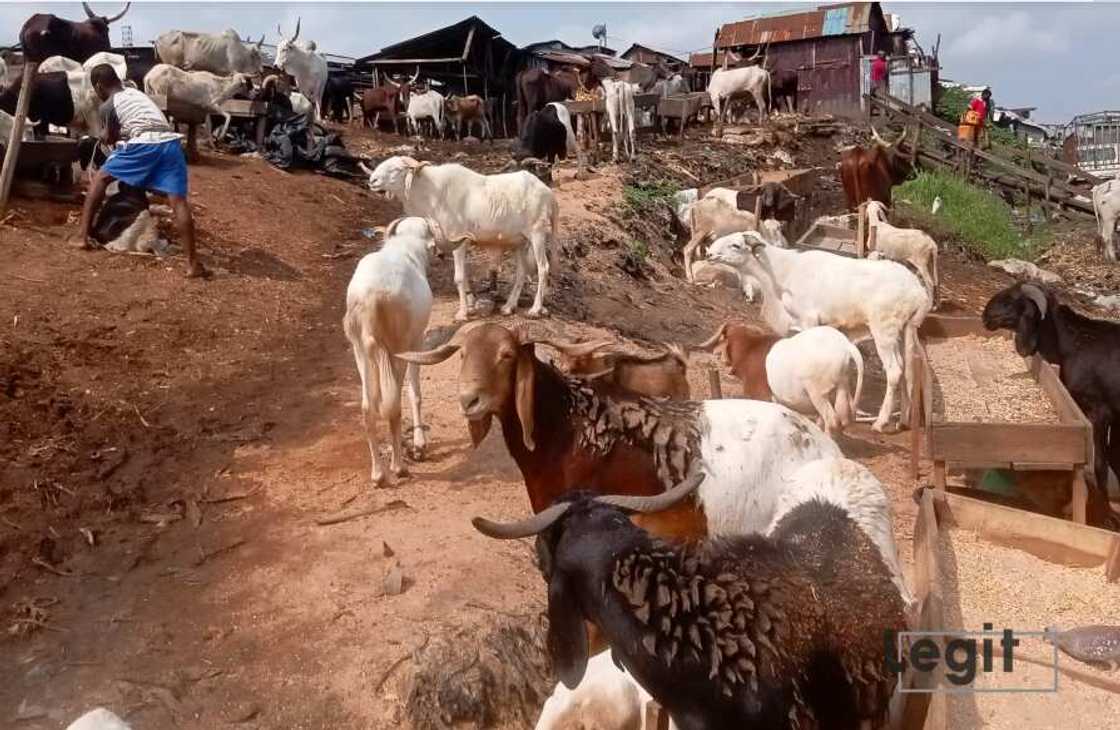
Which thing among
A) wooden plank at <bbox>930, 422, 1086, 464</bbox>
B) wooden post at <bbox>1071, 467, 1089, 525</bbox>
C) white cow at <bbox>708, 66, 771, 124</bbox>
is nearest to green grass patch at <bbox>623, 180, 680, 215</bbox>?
wooden plank at <bbox>930, 422, 1086, 464</bbox>

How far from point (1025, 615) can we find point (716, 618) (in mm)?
2480

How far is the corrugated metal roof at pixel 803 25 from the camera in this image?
125 feet

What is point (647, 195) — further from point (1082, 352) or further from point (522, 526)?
point (522, 526)

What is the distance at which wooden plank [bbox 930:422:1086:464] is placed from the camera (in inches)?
250

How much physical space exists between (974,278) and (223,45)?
15.6m

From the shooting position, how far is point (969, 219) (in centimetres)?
2059

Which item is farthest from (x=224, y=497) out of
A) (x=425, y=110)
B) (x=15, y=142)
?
(x=425, y=110)

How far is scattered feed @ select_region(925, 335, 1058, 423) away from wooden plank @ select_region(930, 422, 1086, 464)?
76 cm

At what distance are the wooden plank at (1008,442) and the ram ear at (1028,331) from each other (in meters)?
1.87

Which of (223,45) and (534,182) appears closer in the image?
(534,182)

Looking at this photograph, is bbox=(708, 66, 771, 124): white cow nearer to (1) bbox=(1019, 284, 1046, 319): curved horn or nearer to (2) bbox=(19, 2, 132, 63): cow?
(2) bbox=(19, 2, 132, 63): cow

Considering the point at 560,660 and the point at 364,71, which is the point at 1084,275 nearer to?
the point at 560,660

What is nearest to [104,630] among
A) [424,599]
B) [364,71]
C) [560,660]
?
[424,599]

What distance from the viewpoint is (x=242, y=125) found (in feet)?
56.2
